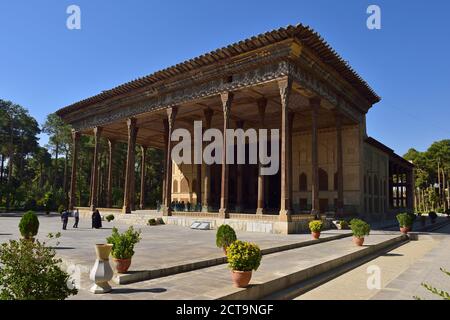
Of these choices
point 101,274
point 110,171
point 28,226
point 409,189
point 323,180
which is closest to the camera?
point 101,274

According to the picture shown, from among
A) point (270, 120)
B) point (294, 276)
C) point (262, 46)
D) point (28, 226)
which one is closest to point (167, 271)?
point (294, 276)

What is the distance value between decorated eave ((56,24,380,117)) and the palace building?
7 centimetres

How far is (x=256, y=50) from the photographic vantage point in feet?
67.0

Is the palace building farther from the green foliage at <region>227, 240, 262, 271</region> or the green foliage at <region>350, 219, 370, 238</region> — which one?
the green foliage at <region>227, 240, 262, 271</region>

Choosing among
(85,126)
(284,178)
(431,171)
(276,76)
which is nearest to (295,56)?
(276,76)

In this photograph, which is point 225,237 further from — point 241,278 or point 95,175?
point 95,175

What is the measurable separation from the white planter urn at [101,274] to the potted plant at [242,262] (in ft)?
7.64

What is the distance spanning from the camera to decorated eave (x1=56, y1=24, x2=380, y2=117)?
1886 cm
